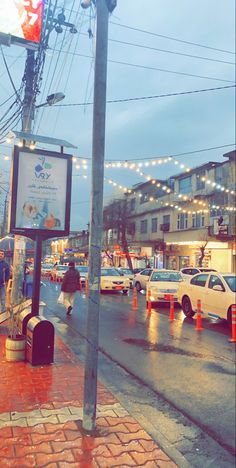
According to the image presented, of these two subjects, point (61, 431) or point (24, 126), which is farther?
point (24, 126)

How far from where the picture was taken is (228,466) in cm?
399

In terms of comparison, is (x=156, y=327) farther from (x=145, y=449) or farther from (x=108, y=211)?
(x=108, y=211)

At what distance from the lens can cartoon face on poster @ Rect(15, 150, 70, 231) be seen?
7.04 metres

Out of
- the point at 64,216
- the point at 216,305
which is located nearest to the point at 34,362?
the point at 64,216

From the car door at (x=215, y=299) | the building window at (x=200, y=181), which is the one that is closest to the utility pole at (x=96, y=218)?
the car door at (x=215, y=299)

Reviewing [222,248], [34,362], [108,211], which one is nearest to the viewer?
[34,362]

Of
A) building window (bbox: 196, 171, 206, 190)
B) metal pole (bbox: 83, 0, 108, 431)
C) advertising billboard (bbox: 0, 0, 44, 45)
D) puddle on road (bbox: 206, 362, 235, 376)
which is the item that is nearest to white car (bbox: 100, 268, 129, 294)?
puddle on road (bbox: 206, 362, 235, 376)

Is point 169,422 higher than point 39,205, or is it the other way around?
point 39,205

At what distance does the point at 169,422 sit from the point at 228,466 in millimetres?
1086

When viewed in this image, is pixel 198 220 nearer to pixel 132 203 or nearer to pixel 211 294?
pixel 132 203

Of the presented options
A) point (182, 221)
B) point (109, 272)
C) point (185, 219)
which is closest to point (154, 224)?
point (182, 221)

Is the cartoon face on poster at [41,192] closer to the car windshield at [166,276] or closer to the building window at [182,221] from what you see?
the car windshield at [166,276]

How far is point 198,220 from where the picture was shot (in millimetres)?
38688

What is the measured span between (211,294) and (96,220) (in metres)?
9.16
